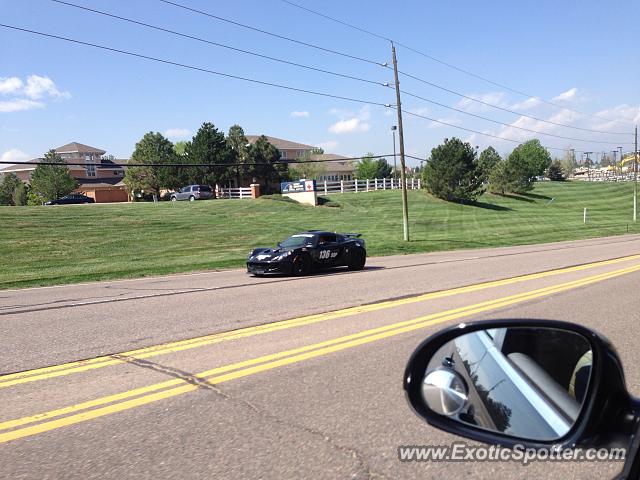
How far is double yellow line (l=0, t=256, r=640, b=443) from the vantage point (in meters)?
4.03

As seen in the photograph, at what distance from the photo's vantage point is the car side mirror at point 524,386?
180 cm

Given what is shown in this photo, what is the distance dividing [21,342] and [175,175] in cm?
6303

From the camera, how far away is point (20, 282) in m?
16.0

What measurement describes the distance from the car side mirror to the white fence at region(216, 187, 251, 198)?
54321mm

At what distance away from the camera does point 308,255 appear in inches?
601

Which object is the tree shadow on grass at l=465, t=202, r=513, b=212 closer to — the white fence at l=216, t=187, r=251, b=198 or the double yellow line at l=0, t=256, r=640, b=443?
the white fence at l=216, t=187, r=251, b=198

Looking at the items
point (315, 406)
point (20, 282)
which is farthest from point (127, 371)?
point (20, 282)

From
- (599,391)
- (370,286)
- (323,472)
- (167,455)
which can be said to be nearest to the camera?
(599,391)

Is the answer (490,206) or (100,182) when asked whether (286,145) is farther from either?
(490,206)

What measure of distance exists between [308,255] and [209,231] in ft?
61.1

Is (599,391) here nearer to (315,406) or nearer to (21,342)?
(315,406)

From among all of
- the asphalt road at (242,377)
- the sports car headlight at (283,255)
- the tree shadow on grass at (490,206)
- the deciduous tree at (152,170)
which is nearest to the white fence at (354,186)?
the tree shadow on grass at (490,206)

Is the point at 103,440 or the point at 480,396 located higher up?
the point at 480,396

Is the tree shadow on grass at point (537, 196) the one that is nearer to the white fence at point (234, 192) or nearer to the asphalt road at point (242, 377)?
the white fence at point (234, 192)
